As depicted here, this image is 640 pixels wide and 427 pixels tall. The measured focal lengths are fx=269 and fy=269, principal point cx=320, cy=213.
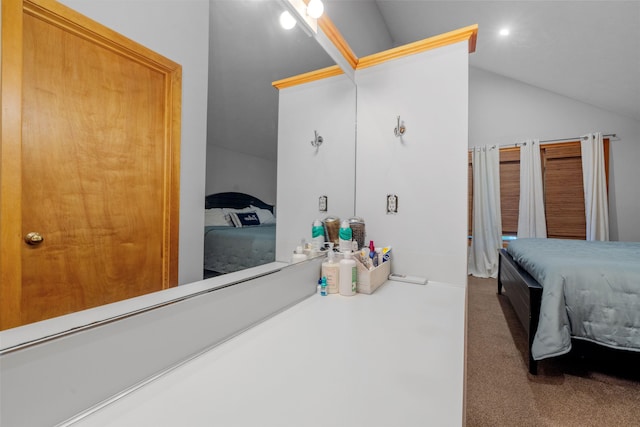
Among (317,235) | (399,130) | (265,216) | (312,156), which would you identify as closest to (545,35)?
(399,130)

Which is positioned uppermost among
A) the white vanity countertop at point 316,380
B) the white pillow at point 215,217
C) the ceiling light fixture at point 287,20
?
the ceiling light fixture at point 287,20

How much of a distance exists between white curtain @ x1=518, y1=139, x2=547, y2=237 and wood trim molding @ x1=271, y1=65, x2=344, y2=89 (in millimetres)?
3852

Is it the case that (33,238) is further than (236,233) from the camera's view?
No

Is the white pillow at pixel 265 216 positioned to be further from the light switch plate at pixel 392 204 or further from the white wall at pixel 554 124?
the white wall at pixel 554 124

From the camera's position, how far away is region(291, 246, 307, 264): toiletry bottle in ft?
3.27

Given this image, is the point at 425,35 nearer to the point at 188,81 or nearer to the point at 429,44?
the point at 429,44

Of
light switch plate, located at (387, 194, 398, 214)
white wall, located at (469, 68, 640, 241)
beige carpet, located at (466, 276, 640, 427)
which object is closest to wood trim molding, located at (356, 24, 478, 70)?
light switch plate, located at (387, 194, 398, 214)

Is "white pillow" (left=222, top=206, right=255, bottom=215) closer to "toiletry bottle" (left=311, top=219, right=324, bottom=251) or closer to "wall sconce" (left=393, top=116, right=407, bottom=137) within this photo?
"toiletry bottle" (left=311, top=219, right=324, bottom=251)

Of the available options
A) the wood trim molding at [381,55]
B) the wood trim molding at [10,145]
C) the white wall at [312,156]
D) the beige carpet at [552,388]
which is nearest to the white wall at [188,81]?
the wood trim molding at [10,145]

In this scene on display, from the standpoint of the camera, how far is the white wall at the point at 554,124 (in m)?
3.51

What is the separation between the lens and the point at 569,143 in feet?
12.3

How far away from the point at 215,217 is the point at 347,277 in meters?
0.57

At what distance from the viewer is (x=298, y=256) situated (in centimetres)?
103

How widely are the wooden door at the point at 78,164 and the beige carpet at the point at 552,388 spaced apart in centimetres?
177
